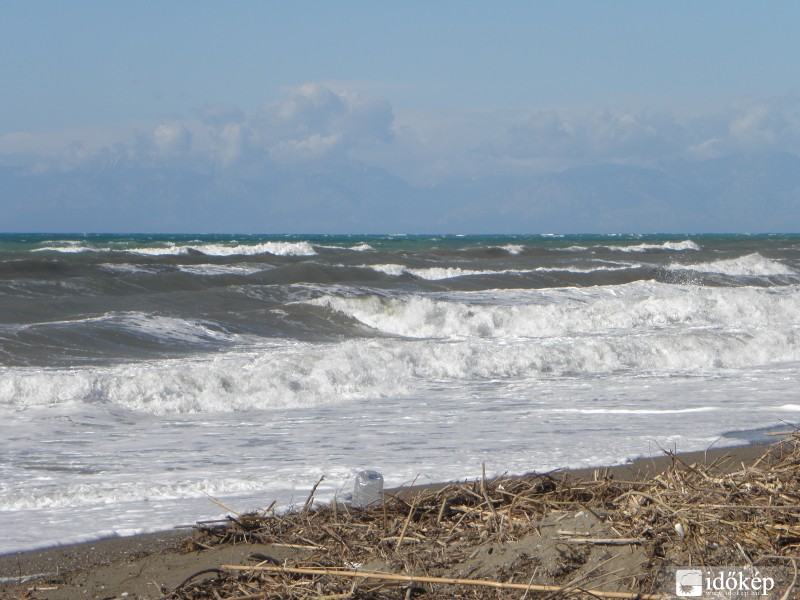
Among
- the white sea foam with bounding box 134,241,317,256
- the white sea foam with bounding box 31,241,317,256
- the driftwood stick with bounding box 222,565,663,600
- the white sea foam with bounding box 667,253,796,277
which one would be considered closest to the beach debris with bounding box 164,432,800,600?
the driftwood stick with bounding box 222,565,663,600

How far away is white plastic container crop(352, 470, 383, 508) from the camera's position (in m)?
3.92

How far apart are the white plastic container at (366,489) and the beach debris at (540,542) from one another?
461 mm

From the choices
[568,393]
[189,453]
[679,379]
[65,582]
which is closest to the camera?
[65,582]

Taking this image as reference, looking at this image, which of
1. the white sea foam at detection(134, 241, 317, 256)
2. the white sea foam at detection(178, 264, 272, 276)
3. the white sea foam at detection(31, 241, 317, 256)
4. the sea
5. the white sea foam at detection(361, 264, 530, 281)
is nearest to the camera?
the sea

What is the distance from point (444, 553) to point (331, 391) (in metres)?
6.01

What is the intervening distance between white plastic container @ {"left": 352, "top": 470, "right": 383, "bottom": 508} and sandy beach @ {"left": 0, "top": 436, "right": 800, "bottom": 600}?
290mm

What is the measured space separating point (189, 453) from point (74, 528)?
73.2 inches

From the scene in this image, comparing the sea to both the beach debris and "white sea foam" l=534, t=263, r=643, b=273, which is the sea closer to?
the beach debris

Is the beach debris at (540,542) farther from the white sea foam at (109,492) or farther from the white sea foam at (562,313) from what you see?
the white sea foam at (562,313)

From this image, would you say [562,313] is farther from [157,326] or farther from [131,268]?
[131,268]

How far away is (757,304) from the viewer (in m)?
18.0

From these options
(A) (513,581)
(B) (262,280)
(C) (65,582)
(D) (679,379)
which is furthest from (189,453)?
(B) (262,280)

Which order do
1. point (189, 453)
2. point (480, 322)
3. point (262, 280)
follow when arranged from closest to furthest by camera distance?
point (189, 453) < point (480, 322) < point (262, 280)

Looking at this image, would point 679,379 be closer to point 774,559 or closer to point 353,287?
point 774,559
